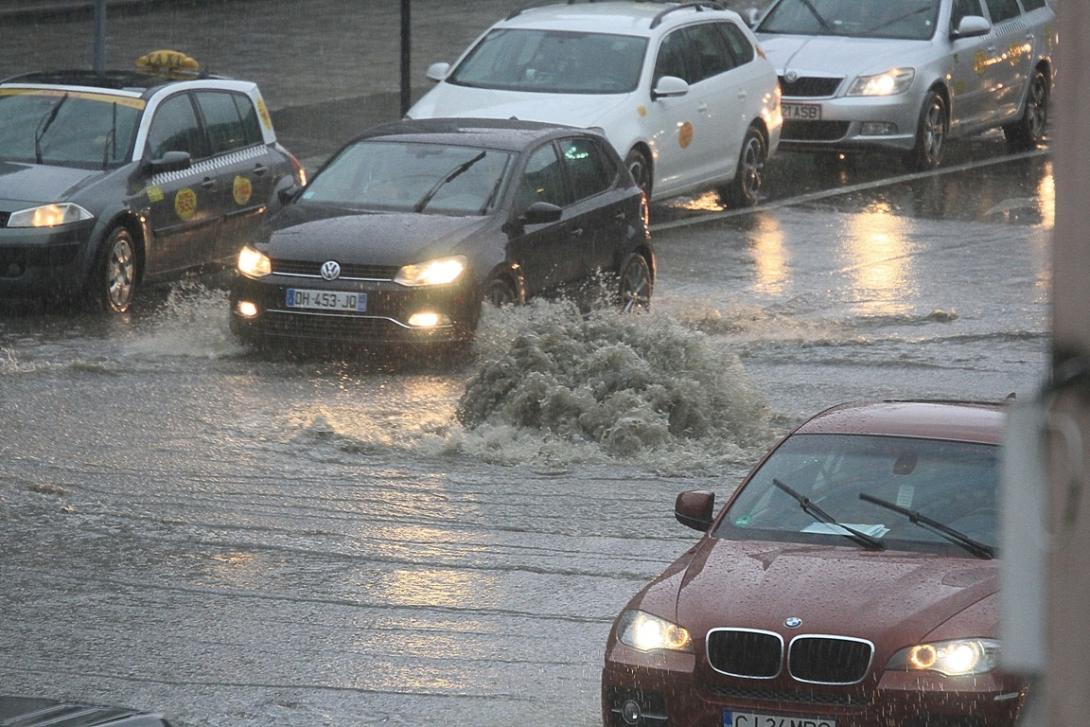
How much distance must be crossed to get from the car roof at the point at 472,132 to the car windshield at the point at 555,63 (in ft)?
9.25

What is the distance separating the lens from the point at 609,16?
19.0 m

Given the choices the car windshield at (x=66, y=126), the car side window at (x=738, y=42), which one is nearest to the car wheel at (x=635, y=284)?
the car windshield at (x=66, y=126)

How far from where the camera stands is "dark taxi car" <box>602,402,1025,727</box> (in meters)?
5.97

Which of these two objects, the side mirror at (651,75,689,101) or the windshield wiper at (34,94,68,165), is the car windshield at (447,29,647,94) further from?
the windshield wiper at (34,94,68,165)

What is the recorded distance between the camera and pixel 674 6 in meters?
19.5

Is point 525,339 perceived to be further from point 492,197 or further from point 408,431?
point 492,197

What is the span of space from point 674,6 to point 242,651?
1270 centimetres

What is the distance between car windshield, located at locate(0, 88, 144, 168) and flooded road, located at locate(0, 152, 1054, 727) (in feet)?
3.80

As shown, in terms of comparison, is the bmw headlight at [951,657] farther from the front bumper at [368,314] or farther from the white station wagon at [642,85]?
the white station wagon at [642,85]

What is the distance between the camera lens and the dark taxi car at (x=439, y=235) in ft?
43.5

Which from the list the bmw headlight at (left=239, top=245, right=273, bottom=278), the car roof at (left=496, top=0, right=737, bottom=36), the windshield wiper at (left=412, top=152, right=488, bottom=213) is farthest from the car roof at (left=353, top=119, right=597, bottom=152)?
A: the car roof at (left=496, top=0, right=737, bottom=36)

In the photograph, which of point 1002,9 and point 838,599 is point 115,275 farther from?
point 1002,9

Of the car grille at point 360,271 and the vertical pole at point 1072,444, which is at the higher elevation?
the vertical pole at point 1072,444

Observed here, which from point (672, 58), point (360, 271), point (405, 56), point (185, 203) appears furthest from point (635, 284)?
point (405, 56)
